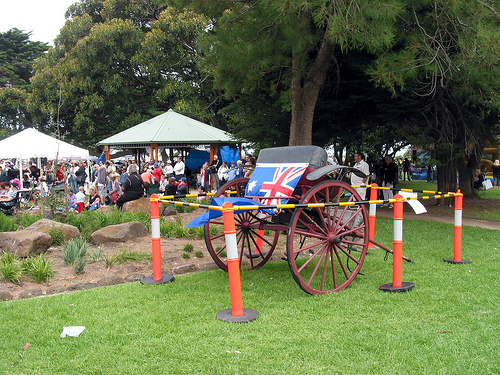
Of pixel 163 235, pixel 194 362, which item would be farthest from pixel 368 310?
pixel 163 235

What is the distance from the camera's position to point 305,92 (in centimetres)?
1051

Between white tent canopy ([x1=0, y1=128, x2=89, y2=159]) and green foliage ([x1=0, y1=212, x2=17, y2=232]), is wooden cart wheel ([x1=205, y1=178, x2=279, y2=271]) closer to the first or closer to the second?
green foliage ([x1=0, y1=212, x2=17, y2=232])

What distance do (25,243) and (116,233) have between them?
5.45 feet

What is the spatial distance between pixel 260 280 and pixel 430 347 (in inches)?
105

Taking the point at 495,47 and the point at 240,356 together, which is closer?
the point at 240,356

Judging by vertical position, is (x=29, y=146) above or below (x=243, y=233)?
above

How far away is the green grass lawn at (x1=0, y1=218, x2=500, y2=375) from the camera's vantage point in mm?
3473

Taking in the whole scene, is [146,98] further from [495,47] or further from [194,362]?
[194,362]

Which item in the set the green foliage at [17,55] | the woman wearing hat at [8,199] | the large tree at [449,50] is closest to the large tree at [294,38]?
the large tree at [449,50]

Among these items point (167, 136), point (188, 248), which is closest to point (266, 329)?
point (188, 248)

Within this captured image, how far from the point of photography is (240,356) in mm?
3600

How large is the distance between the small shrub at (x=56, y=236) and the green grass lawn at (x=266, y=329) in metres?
2.95

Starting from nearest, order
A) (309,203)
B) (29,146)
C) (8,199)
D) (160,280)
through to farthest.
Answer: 1. (309,203)
2. (160,280)
3. (8,199)
4. (29,146)

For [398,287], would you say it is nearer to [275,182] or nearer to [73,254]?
[275,182]
